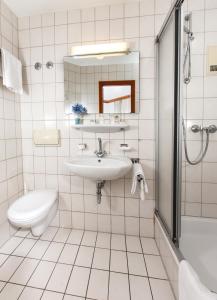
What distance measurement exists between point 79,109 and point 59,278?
4.62 feet

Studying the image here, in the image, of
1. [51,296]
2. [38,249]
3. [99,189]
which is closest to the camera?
[51,296]

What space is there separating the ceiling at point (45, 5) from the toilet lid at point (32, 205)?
180 cm

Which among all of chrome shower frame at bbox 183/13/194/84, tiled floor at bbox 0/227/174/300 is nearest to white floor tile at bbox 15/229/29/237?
tiled floor at bbox 0/227/174/300

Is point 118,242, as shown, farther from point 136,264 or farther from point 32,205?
point 32,205

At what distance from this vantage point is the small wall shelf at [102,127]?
1.62m

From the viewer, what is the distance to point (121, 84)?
5.47ft

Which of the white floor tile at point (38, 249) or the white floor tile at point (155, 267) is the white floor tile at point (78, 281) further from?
the white floor tile at point (155, 267)

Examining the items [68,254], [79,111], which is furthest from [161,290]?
[79,111]

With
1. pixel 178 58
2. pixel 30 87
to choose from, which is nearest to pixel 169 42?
pixel 178 58

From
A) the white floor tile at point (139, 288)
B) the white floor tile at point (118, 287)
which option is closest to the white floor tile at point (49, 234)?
the white floor tile at point (118, 287)

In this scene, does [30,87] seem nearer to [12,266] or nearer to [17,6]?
[17,6]

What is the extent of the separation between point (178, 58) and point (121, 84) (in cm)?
63

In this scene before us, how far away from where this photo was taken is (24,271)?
4.33 feet

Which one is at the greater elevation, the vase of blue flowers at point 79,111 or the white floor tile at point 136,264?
the vase of blue flowers at point 79,111
